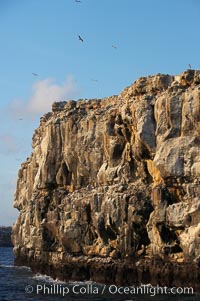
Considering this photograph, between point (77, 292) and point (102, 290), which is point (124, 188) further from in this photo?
point (77, 292)

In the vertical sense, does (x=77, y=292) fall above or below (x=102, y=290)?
below

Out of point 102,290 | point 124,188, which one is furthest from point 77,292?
point 124,188

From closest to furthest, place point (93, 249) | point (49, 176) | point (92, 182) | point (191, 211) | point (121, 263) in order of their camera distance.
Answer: point (191, 211)
point (121, 263)
point (93, 249)
point (92, 182)
point (49, 176)

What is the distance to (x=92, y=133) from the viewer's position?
249 ft

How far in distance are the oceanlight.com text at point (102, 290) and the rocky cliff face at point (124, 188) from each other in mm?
1051

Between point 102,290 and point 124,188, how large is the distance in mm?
11860

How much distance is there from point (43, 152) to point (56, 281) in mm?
22314

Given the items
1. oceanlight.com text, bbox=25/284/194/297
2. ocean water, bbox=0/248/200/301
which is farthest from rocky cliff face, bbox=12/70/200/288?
ocean water, bbox=0/248/200/301

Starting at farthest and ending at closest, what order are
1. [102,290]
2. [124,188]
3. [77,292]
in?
[124,188], [102,290], [77,292]

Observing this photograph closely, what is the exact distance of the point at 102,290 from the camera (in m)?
59.2

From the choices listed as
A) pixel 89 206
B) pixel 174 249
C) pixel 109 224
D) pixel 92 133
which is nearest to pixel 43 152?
pixel 92 133

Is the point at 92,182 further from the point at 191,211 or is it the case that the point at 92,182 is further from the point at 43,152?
the point at 191,211

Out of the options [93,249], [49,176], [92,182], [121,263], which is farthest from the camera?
[49,176]

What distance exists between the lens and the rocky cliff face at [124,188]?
56594mm
